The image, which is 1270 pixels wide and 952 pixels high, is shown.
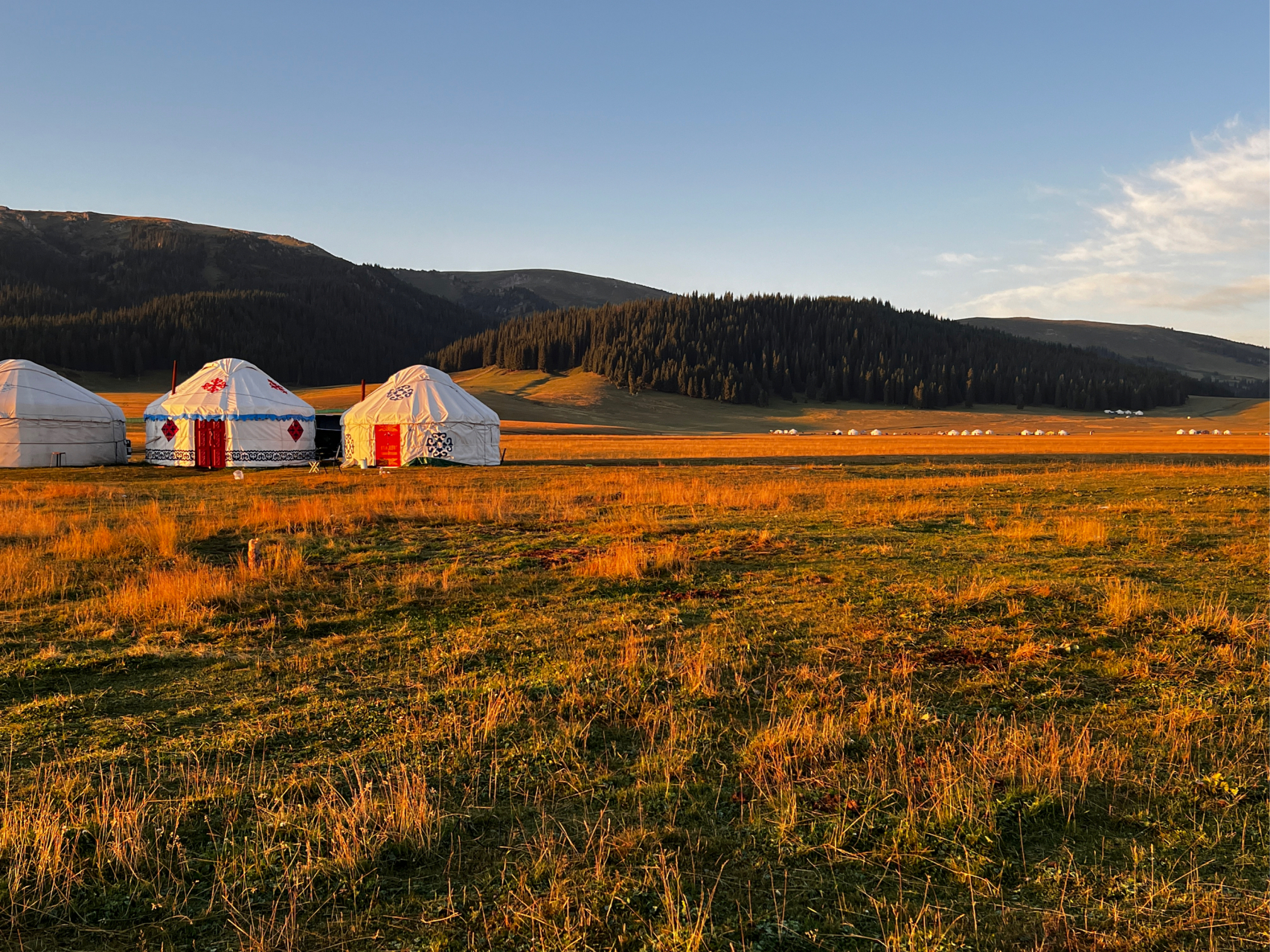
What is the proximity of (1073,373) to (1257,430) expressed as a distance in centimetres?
5588

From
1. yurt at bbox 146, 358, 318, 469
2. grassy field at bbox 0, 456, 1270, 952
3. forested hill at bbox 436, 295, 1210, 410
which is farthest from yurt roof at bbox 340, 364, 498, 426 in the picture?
forested hill at bbox 436, 295, 1210, 410

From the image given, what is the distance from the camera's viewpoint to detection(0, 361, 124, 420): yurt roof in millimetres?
29688

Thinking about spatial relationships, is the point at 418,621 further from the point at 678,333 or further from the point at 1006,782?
the point at 678,333

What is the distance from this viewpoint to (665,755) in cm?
459

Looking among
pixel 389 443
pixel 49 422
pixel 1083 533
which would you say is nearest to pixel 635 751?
pixel 1083 533

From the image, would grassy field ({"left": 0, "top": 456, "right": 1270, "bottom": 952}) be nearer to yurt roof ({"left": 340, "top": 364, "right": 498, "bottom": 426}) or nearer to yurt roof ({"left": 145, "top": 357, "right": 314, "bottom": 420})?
yurt roof ({"left": 340, "top": 364, "right": 498, "bottom": 426})

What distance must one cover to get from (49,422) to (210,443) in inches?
234

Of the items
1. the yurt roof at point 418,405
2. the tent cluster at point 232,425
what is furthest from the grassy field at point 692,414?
the yurt roof at point 418,405

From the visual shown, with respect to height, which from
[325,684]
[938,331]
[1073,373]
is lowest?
[325,684]

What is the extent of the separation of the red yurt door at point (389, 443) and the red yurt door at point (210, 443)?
6130mm

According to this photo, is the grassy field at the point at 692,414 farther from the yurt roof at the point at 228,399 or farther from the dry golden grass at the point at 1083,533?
the dry golden grass at the point at 1083,533

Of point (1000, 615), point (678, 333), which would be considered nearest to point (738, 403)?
point (678, 333)

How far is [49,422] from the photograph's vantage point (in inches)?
1193

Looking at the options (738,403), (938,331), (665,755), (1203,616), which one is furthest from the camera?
(938,331)
